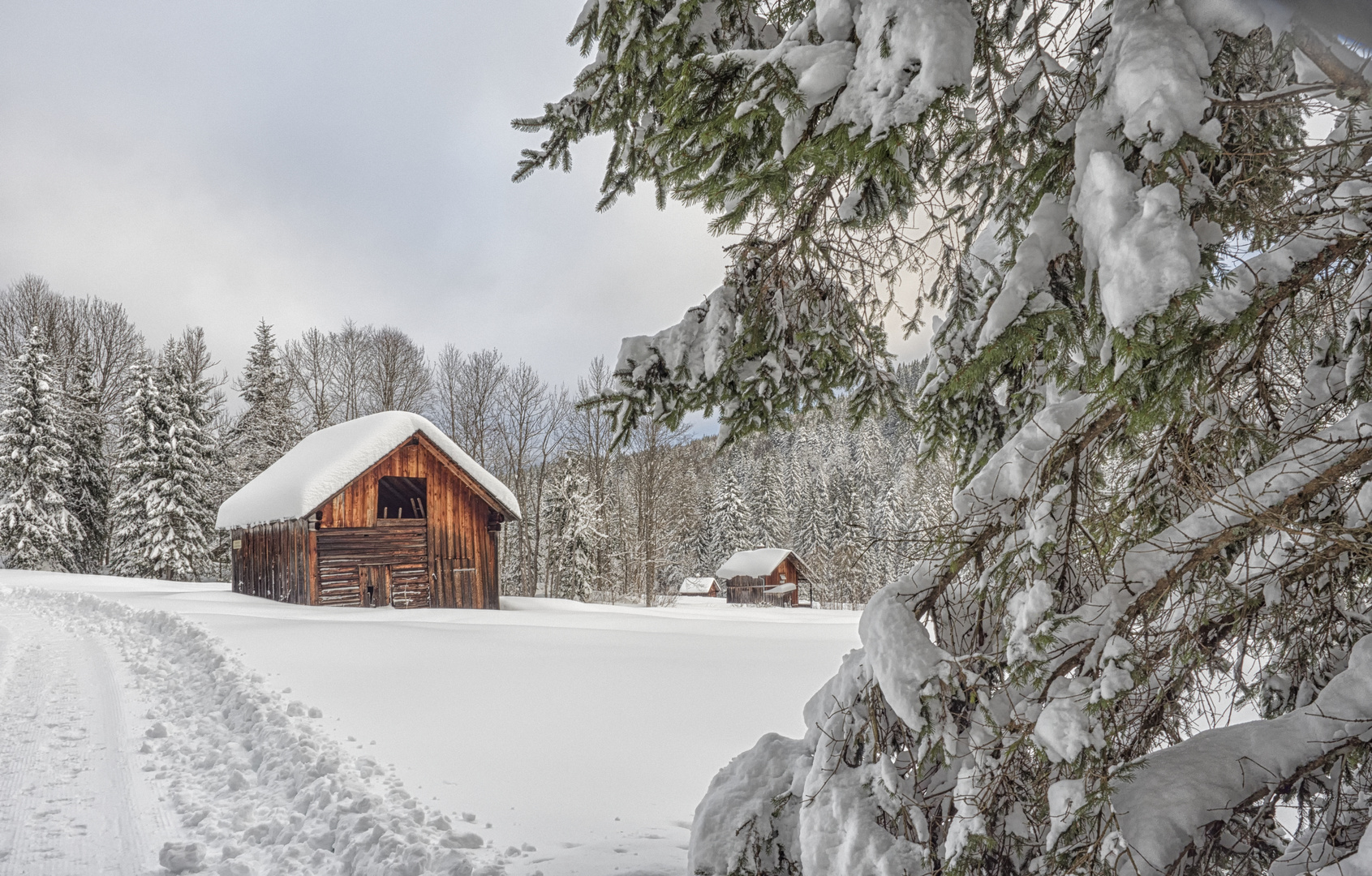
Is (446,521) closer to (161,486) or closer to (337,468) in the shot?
(337,468)

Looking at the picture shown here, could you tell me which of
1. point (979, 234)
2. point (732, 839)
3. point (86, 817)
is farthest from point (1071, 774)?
point (86, 817)

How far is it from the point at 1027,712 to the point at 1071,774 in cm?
22

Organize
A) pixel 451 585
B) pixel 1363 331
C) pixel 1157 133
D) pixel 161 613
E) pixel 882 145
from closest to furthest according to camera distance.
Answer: pixel 1157 133 → pixel 882 145 → pixel 1363 331 → pixel 161 613 → pixel 451 585

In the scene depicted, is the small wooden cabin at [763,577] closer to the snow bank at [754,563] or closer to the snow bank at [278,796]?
the snow bank at [754,563]

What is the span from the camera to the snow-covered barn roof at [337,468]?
16.4m

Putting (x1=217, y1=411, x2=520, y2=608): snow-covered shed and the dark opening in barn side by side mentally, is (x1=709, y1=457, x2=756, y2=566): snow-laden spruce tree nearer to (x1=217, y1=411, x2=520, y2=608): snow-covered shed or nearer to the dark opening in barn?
the dark opening in barn

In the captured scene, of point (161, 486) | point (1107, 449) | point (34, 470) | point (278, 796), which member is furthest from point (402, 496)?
Answer: point (1107, 449)

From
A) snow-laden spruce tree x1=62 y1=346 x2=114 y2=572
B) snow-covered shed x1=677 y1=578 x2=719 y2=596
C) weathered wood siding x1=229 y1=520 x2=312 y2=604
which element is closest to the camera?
weathered wood siding x1=229 y1=520 x2=312 y2=604

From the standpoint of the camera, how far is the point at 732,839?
2525 mm

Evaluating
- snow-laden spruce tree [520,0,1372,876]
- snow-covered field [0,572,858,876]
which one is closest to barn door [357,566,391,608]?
snow-covered field [0,572,858,876]

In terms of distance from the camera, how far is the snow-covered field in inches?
141

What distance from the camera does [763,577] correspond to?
4491cm

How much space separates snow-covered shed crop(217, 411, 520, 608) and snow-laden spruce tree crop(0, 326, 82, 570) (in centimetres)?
1478

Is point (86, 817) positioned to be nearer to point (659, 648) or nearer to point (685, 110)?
point (685, 110)
